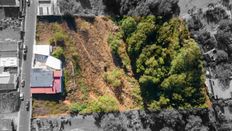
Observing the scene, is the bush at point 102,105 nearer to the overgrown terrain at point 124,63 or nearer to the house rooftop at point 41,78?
the overgrown terrain at point 124,63

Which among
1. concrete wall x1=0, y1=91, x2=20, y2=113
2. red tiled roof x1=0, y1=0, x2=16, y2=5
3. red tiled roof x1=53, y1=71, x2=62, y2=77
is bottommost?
concrete wall x1=0, y1=91, x2=20, y2=113

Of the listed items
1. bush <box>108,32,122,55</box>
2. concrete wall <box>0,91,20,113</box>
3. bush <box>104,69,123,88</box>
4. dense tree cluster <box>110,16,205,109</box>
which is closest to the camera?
concrete wall <box>0,91,20,113</box>

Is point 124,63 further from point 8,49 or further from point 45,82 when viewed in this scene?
point 8,49

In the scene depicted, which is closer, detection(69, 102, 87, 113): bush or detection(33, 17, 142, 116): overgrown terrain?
detection(69, 102, 87, 113): bush

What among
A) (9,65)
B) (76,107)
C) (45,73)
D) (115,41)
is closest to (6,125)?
(9,65)

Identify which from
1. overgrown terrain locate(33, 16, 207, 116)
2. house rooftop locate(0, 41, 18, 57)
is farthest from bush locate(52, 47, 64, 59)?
house rooftop locate(0, 41, 18, 57)

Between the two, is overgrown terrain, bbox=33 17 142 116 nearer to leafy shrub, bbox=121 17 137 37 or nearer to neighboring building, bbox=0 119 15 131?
Result: leafy shrub, bbox=121 17 137 37

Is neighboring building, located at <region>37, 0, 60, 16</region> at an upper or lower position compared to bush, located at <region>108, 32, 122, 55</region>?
upper

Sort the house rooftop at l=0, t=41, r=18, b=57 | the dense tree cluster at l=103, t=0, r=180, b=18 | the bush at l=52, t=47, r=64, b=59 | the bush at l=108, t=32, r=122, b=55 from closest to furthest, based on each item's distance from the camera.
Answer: the house rooftop at l=0, t=41, r=18, b=57 < the bush at l=52, t=47, r=64, b=59 < the dense tree cluster at l=103, t=0, r=180, b=18 < the bush at l=108, t=32, r=122, b=55
